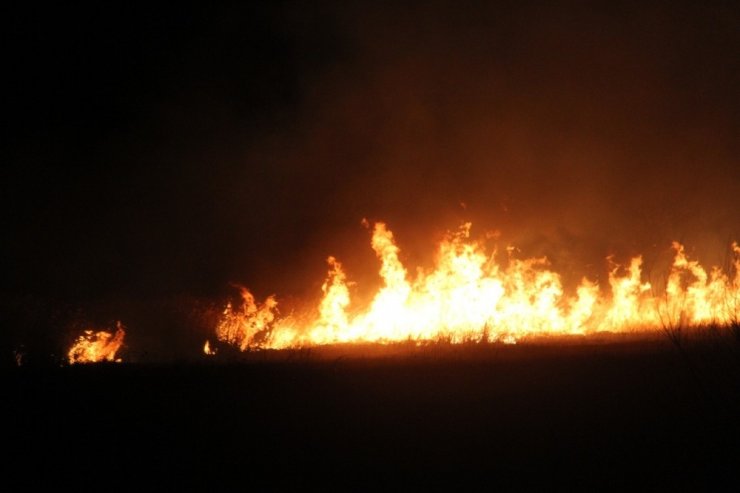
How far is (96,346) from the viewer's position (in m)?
12.4

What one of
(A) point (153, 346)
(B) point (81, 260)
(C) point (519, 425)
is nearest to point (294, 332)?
(A) point (153, 346)

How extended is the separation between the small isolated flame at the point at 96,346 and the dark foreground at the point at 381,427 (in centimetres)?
397

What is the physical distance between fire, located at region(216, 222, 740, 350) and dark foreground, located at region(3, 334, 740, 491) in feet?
16.9

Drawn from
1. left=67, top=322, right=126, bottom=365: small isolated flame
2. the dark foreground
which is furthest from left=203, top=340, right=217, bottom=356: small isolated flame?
the dark foreground

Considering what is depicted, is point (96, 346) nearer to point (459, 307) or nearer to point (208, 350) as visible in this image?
point (208, 350)

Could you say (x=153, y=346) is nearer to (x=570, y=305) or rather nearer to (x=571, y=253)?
(x=570, y=305)

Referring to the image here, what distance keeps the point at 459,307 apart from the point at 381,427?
889 cm

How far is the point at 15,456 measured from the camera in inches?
209

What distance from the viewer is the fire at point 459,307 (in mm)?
13742

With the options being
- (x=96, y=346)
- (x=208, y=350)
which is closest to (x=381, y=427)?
(x=208, y=350)

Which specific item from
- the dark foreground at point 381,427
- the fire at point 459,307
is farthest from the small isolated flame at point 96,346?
the dark foreground at point 381,427

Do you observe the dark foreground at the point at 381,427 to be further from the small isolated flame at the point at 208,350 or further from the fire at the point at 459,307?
the fire at the point at 459,307

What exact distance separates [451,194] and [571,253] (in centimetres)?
492

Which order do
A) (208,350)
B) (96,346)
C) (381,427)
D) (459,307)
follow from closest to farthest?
(381,427) < (96,346) < (208,350) < (459,307)
